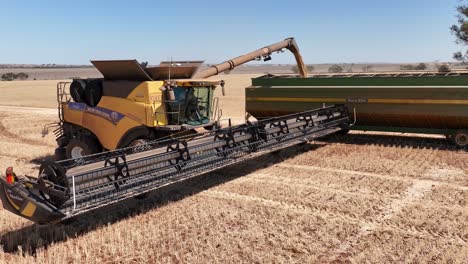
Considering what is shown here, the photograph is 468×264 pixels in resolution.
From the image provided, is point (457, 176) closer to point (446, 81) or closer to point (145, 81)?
point (446, 81)

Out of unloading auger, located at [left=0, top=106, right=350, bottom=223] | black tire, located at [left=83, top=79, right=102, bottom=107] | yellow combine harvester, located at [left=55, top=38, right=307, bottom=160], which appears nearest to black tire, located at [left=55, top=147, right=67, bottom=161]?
yellow combine harvester, located at [left=55, top=38, right=307, bottom=160]

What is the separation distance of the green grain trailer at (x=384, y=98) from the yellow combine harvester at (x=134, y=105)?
13.5 ft

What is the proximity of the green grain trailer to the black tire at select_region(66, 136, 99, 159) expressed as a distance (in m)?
5.70

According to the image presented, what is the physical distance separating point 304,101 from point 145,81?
18.5 ft

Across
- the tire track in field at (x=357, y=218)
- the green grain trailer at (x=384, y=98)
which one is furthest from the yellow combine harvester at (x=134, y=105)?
the green grain trailer at (x=384, y=98)

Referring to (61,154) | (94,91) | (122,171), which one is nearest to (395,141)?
(94,91)

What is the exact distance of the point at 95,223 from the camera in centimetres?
601

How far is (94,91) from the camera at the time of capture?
888cm

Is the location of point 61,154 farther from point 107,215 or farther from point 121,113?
point 107,215

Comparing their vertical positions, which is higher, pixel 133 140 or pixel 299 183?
pixel 133 140

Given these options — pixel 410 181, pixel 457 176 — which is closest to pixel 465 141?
pixel 457 176

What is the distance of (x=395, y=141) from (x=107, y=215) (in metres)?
7.80

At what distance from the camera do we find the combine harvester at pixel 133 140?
16.9 ft

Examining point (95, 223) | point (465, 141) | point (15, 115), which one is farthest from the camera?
point (15, 115)
